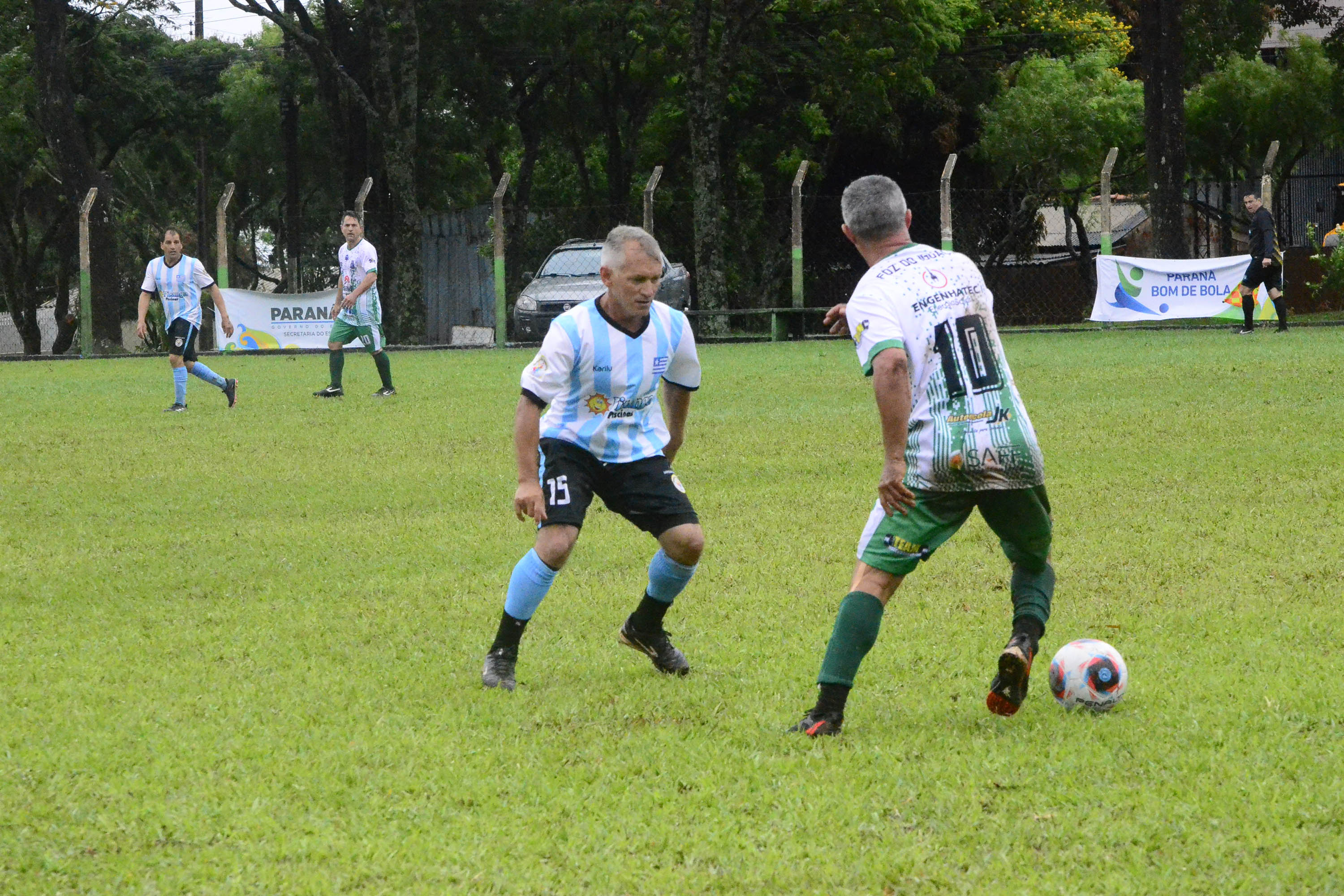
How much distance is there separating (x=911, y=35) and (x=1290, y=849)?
27320mm

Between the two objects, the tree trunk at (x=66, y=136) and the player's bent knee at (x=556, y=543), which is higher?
the tree trunk at (x=66, y=136)

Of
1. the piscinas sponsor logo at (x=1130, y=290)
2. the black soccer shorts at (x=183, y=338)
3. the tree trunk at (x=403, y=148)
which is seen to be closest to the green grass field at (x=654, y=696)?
the black soccer shorts at (x=183, y=338)

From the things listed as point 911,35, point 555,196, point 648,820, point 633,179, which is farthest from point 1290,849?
point 555,196

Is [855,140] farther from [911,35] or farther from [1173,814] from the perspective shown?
[1173,814]

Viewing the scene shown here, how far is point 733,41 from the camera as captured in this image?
1089 inches

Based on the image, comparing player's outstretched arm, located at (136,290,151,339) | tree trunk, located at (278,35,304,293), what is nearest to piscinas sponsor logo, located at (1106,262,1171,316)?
player's outstretched arm, located at (136,290,151,339)

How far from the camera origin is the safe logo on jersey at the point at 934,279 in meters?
4.66

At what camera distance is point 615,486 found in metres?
5.44

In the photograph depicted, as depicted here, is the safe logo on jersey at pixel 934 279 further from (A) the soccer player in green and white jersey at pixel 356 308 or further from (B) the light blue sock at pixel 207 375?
(A) the soccer player in green and white jersey at pixel 356 308

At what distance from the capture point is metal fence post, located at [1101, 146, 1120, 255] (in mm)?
23125

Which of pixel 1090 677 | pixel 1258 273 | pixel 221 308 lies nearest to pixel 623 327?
pixel 1090 677

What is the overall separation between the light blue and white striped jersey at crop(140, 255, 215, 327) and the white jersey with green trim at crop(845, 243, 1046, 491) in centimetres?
1239

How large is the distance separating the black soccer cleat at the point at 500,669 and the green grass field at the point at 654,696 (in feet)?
0.32

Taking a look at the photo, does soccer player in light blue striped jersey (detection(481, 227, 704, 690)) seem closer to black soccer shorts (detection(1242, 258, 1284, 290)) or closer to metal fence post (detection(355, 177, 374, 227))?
black soccer shorts (detection(1242, 258, 1284, 290))
